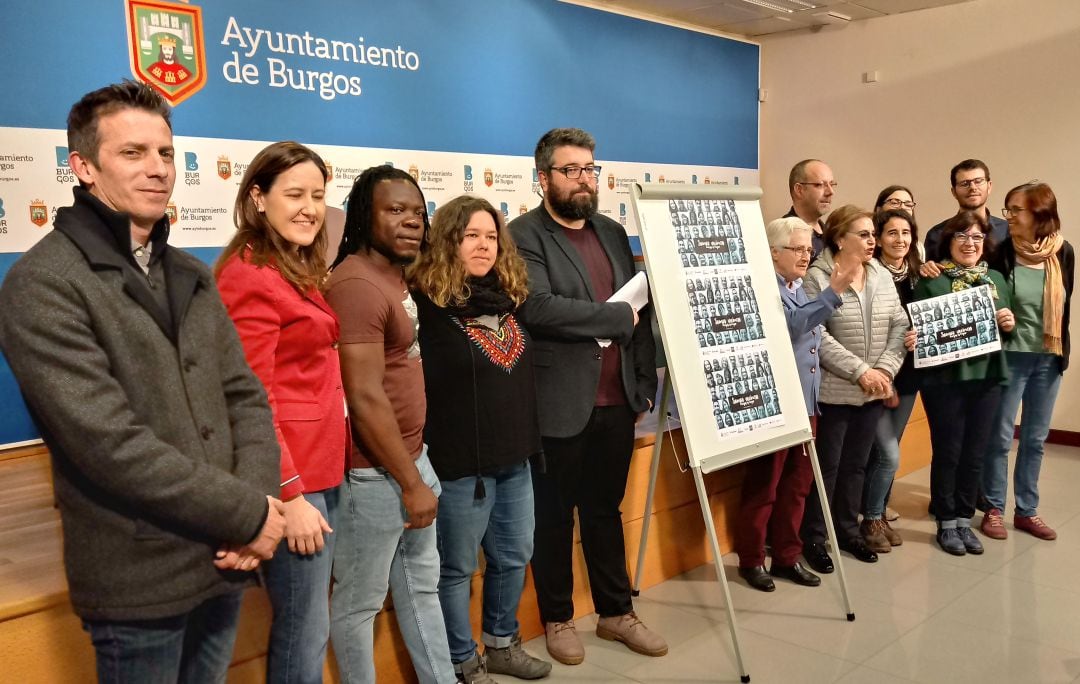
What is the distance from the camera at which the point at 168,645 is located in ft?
4.59

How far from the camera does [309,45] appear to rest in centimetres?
457

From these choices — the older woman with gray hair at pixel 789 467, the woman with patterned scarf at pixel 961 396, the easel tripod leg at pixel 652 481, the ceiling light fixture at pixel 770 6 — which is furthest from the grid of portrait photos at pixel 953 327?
the ceiling light fixture at pixel 770 6

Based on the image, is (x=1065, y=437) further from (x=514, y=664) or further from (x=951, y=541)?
(x=514, y=664)

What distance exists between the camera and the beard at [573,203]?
2.64m

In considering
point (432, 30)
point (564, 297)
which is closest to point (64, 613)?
point (564, 297)

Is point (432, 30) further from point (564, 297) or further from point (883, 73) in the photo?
point (883, 73)

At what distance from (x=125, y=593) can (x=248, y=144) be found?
3.51 m

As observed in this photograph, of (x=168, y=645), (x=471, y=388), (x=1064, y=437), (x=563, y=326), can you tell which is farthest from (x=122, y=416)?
(x=1064, y=437)

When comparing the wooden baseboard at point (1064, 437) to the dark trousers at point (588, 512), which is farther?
the wooden baseboard at point (1064, 437)

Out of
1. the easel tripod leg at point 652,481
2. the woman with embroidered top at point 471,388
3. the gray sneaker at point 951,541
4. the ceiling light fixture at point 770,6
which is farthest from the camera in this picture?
the ceiling light fixture at point 770,6

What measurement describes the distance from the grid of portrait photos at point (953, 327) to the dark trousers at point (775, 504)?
662mm

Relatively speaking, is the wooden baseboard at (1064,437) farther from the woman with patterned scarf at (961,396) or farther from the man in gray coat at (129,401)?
the man in gray coat at (129,401)

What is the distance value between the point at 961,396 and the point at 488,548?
2.32m

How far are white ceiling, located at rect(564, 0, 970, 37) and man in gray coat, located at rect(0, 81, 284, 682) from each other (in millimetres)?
5226
